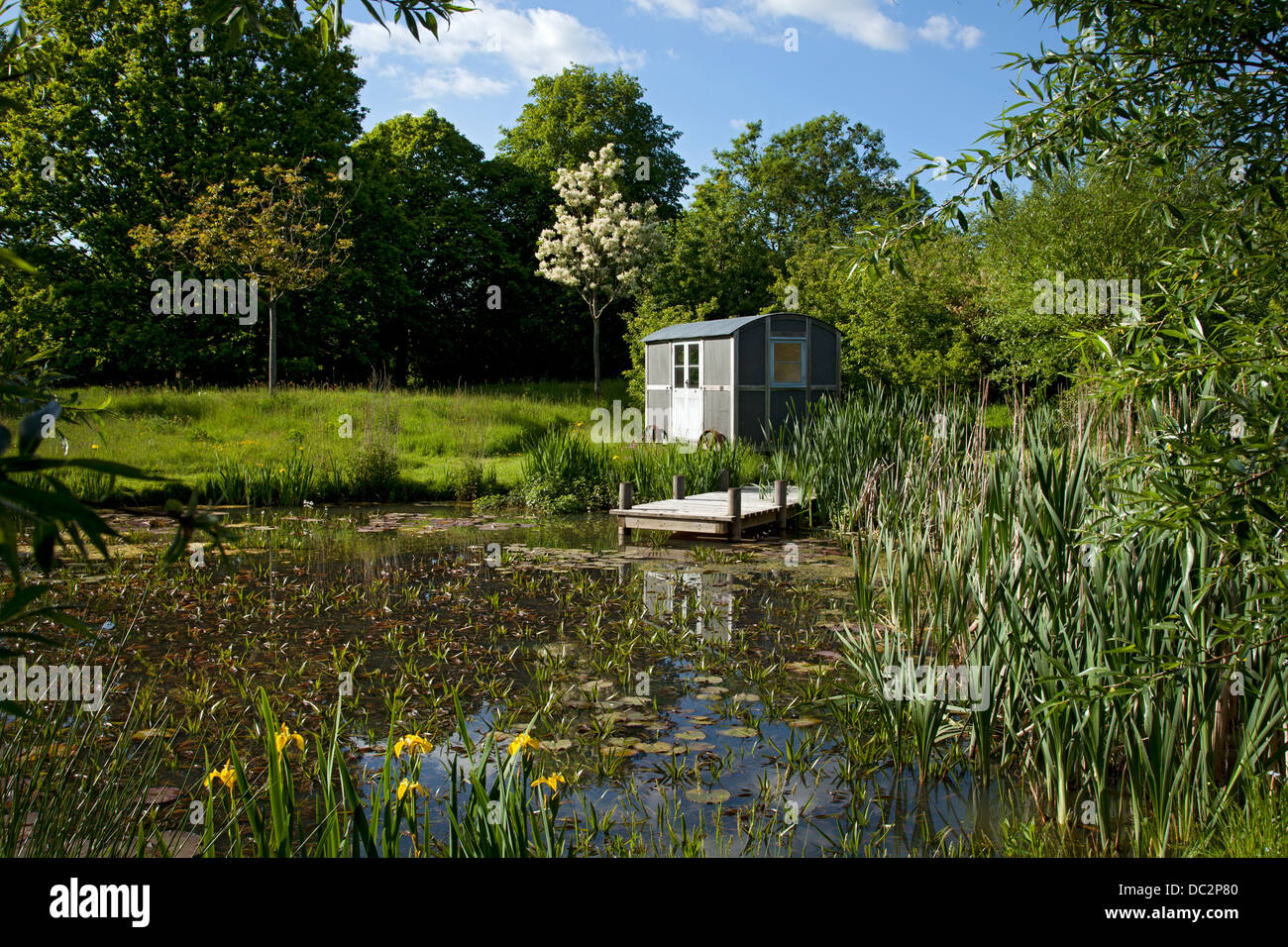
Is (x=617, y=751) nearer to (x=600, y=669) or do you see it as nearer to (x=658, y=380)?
(x=600, y=669)

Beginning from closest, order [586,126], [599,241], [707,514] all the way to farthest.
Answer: [707,514] < [599,241] < [586,126]

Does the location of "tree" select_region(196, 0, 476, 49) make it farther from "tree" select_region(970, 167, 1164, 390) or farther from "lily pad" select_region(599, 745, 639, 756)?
"tree" select_region(970, 167, 1164, 390)

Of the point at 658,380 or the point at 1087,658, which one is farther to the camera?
the point at 658,380

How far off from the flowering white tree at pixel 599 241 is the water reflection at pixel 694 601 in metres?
17.2

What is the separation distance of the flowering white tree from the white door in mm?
6536

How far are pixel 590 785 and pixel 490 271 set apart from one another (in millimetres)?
26987

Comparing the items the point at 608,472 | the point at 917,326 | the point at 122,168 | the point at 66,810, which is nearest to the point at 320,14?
the point at 66,810

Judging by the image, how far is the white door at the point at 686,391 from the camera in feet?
59.0

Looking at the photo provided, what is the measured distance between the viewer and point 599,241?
25.4 metres

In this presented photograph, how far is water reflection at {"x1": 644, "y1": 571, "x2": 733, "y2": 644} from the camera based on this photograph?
6.36m

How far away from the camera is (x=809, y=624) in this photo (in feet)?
21.2

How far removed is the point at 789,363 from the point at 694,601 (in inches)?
445
